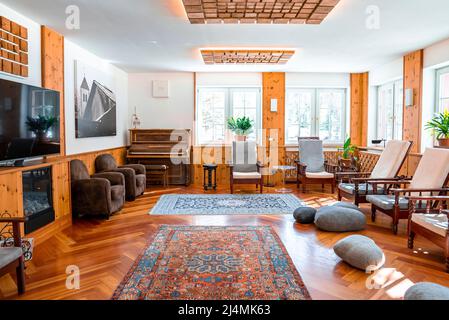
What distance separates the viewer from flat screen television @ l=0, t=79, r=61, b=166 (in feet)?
11.3

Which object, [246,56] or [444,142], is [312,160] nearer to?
[246,56]

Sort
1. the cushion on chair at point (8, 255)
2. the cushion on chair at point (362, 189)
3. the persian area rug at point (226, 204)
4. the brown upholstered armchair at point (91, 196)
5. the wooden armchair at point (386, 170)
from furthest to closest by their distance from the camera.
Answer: the persian area rug at point (226, 204), the cushion on chair at point (362, 189), the wooden armchair at point (386, 170), the brown upholstered armchair at point (91, 196), the cushion on chair at point (8, 255)

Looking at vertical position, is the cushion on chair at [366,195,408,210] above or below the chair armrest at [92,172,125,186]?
below

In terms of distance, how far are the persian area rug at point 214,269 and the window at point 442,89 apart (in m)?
3.87

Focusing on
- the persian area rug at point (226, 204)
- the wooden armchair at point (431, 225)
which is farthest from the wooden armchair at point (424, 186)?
the persian area rug at point (226, 204)

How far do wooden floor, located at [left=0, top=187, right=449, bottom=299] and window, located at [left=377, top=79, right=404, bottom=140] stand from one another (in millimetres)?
3015

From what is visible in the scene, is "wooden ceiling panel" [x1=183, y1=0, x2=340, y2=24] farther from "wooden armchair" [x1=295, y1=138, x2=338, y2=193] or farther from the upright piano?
the upright piano

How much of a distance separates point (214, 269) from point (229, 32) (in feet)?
11.2

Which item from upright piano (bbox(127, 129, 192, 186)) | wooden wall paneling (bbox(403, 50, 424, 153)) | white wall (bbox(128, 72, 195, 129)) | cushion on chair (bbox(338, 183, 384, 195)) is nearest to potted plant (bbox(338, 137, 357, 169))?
wooden wall paneling (bbox(403, 50, 424, 153))

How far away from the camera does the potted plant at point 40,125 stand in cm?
390

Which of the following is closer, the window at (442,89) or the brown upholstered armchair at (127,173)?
the window at (442,89)

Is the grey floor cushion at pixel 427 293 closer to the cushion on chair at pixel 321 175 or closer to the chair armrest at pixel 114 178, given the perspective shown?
the chair armrest at pixel 114 178

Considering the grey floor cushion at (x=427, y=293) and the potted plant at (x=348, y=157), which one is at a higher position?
the potted plant at (x=348, y=157)

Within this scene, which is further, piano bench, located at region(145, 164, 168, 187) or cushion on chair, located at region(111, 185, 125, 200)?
piano bench, located at region(145, 164, 168, 187)
